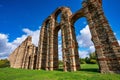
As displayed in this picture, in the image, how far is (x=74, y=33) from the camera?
58.3 feet

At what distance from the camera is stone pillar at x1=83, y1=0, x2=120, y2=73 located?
10789 millimetres

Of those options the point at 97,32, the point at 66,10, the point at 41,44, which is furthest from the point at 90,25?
the point at 41,44

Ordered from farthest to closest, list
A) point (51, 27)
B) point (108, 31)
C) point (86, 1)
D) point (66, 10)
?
1. point (51, 27)
2. point (66, 10)
3. point (86, 1)
4. point (108, 31)

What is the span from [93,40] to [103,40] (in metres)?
1.24

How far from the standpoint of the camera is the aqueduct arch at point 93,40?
11.1 metres

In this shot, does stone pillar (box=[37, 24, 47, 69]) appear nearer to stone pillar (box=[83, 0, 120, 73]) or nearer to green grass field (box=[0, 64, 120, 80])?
green grass field (box=[0, 64, 120, 80])

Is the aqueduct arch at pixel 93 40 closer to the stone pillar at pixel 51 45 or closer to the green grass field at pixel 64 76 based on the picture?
the stone pillar at pixel 51 45

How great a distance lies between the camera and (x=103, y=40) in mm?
12125

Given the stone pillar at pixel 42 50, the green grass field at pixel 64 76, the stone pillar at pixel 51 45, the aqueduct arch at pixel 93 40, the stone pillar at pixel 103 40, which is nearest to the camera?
the green grass field at pixel 64 76

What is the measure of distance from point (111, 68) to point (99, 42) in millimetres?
3289

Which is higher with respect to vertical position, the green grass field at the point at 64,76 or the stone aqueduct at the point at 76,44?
the stone aqueduct at the point at 76,44

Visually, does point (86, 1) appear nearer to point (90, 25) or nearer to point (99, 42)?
point (90, 25)

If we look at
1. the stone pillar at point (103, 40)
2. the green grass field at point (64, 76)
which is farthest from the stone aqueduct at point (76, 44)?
the green grass field at point (64, 76)

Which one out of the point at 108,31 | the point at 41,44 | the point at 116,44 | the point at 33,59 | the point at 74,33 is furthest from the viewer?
the point at 33,59
